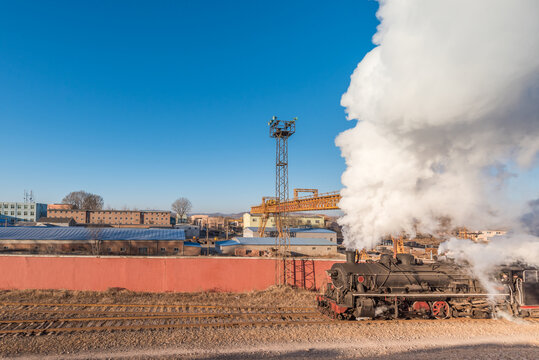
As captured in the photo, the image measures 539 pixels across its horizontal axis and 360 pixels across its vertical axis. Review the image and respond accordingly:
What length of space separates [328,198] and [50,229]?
32.3 meters

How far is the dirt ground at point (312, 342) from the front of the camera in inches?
353

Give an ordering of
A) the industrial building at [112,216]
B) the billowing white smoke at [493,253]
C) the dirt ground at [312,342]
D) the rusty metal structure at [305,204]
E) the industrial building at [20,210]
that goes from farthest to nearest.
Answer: the industrial building at [20,210]
the industrial building at [112,216]
the rusty metal structure at [305,204]
the billowing white smoke at [493,253]
the dirt ground at [312,342]

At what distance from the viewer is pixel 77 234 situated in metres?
34.4

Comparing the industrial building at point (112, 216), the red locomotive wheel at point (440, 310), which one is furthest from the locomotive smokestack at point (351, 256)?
the industrial building at point (112, 216)

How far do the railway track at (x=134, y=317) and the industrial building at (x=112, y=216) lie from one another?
6750 cm

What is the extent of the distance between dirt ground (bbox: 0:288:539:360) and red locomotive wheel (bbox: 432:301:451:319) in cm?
28

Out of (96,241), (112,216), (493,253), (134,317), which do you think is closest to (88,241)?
(96,241)

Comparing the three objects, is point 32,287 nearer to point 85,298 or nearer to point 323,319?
point 85,298

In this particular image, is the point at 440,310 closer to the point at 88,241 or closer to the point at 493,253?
the point at 493,253

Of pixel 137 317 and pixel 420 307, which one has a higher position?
pixel 420 307

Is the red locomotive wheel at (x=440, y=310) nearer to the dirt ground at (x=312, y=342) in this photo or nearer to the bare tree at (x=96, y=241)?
the dirt ground at (x=312, y=342)

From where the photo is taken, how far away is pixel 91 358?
8.64m

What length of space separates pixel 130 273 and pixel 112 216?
70706 millimetres

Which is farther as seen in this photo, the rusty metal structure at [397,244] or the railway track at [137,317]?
the rusty metal structure at [397,244]
